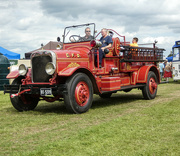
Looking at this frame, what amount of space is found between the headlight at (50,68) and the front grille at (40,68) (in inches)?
8.2

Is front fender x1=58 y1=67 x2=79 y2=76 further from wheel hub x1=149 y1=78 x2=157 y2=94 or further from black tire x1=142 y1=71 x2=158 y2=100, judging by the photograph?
wheel hub x1=149 y1=78 x2=157 y2=94

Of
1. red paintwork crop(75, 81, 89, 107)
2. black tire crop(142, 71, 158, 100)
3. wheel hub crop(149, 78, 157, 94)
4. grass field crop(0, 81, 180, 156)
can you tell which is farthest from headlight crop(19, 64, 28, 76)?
wheel hub crop(149, 78, 157, 94)

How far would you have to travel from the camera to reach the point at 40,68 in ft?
21.9

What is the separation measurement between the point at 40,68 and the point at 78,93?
3.80ft

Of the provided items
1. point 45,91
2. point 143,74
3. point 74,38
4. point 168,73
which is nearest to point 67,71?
point 45,91

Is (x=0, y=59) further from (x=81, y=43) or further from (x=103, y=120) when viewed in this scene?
(x=103, y=120)

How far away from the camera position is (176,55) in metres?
18.3

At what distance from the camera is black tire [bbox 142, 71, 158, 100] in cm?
892

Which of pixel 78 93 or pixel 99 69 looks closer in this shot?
pixel 78 93

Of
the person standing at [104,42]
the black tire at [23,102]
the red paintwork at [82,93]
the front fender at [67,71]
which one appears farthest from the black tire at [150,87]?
the black tire at [23,102]

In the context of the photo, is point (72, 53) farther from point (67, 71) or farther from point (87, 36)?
point (87, 36)

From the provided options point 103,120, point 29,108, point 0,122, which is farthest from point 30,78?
point 103,120

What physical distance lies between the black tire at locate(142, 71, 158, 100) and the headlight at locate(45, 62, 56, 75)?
3794 millimetres

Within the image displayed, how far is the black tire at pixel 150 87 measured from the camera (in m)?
8.92
